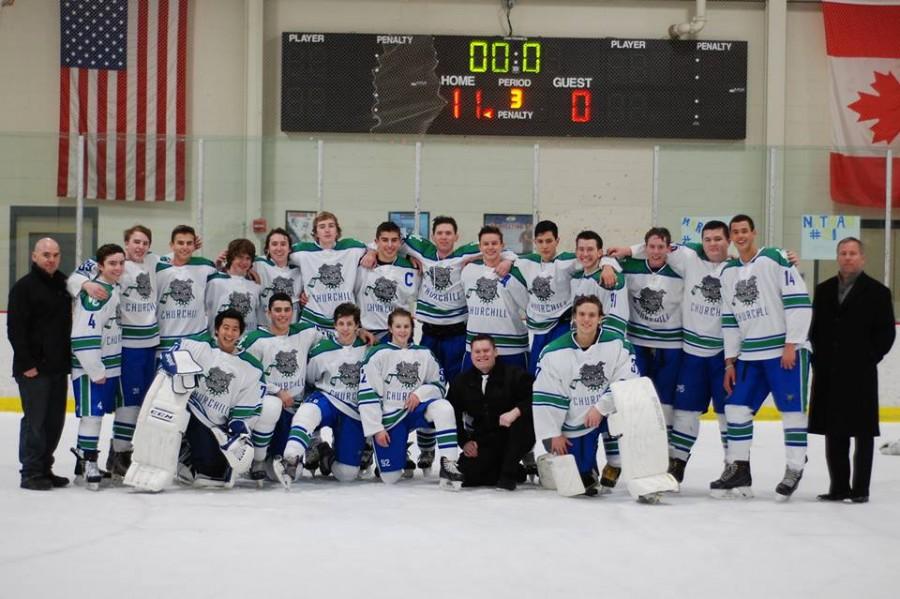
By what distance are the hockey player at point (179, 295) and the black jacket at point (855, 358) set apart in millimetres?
3049

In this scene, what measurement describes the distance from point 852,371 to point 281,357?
271 cm

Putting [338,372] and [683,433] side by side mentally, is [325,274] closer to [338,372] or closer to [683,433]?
[338,372]

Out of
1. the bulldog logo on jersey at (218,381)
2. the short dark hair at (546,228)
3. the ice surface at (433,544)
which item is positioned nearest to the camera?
the ice surface at (433,544)

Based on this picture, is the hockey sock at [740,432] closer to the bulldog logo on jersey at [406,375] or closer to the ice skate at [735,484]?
the ice skate at [735,484]

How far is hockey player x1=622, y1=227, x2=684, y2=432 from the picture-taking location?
5637mm

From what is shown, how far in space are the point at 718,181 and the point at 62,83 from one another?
6.06 metres

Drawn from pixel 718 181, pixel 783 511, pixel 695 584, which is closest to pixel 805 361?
pixel 783 511

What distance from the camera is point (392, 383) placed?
561cm

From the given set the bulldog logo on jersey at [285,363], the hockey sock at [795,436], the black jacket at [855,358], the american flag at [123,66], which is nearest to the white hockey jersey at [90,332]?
the bulldog logo on jersey at [285,363]

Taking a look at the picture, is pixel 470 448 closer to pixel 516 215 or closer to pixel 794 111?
pixel 516 215

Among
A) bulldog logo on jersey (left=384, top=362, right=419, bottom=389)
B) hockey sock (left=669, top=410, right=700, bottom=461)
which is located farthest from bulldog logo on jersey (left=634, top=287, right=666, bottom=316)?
bulldog logo on jersey (left=384, top=362, right=419, bottom=389)

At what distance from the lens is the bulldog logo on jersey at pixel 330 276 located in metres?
6.15

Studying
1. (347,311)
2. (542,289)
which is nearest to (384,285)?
(347,311)

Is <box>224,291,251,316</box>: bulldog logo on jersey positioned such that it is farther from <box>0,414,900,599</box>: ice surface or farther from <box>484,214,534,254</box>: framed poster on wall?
<box>484,214,534,254</box>: framed poster on wall
